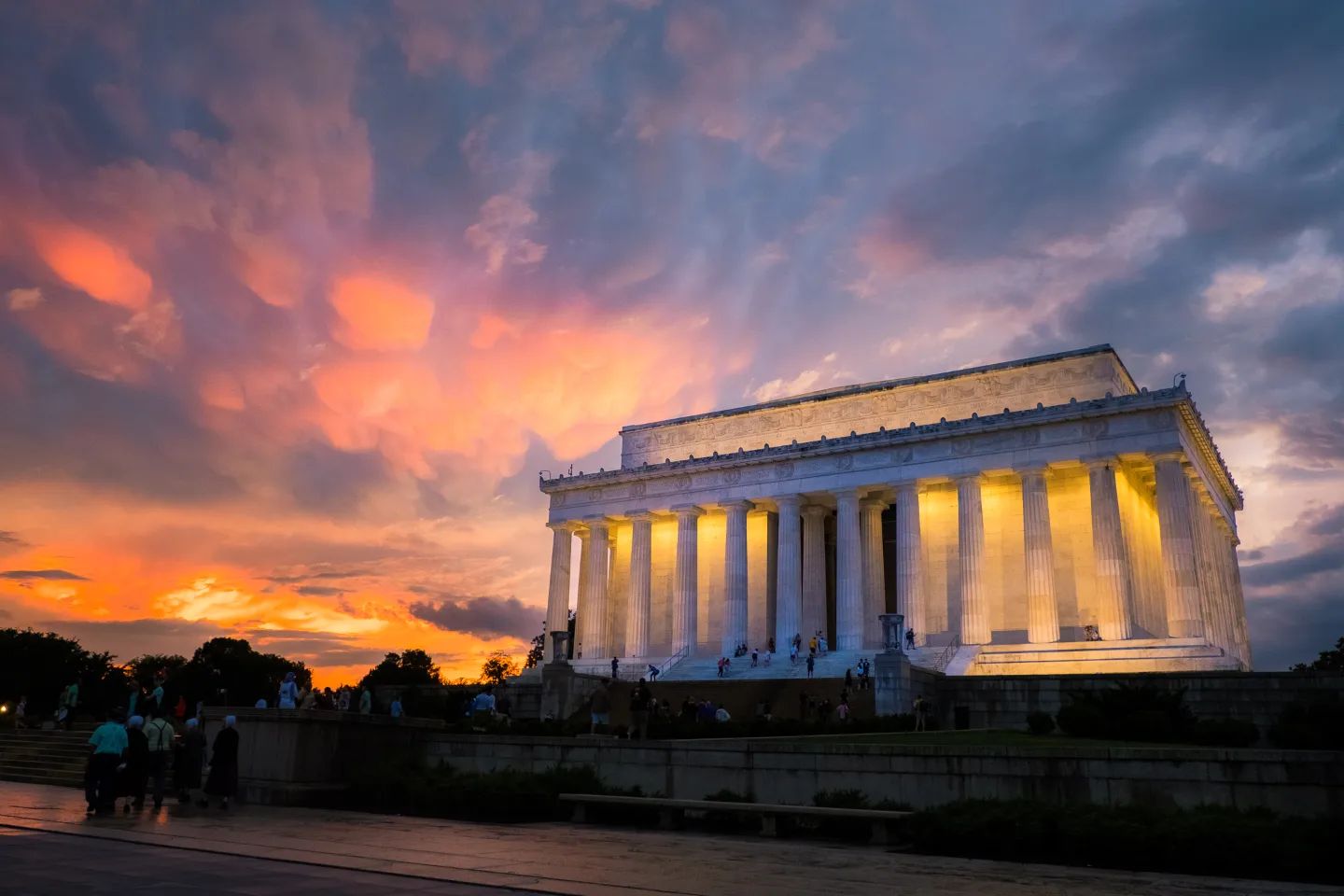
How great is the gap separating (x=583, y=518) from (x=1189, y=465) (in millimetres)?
35785

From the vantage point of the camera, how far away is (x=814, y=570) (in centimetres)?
6156

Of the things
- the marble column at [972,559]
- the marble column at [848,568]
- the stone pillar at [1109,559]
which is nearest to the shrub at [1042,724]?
the stone pillar at [1109,559]

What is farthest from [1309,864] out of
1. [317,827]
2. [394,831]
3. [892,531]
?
[892,531]

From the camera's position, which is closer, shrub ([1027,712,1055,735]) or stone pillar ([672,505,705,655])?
shrub ([1027,712,1055,735])

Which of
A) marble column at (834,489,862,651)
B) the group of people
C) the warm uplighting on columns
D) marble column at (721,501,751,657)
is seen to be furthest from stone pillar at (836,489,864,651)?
the group of people

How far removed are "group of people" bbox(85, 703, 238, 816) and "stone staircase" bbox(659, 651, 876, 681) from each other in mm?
29907

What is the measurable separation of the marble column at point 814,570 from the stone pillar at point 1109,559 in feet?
51.9

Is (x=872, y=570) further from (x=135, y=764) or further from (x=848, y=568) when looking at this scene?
(x=135, y=764)

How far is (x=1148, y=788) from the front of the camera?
1698 cm

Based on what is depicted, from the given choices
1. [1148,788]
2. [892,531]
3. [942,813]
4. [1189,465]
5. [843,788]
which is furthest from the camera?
[892,531]

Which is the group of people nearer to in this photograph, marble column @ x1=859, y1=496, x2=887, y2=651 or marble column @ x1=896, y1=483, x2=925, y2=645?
marble column @ x1=859, y1=496, x2=887, y2=651

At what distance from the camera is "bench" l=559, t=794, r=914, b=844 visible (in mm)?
17031

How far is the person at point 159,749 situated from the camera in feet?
64.1

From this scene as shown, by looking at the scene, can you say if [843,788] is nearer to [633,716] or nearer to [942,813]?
[942,813]
